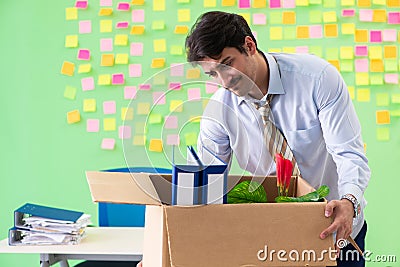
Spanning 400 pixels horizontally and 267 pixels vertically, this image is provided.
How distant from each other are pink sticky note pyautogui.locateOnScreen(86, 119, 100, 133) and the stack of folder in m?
1.05

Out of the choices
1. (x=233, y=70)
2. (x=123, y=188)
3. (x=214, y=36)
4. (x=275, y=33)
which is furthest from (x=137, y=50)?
(x=123, y=188)

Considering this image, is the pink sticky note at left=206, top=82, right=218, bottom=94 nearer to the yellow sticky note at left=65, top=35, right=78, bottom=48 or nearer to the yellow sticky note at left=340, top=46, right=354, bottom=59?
the yellow sticky note at left=340, top=46, right=354, bottom=59

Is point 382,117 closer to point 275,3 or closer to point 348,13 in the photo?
point 348,13

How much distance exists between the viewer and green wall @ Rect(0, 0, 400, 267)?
3.38 m

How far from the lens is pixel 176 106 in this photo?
1.19 metres

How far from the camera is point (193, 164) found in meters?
1.16

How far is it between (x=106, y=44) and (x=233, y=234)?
8.10 ft

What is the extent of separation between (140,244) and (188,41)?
107 cm

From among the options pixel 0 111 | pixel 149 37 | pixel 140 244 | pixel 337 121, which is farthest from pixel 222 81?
pixel 0 111

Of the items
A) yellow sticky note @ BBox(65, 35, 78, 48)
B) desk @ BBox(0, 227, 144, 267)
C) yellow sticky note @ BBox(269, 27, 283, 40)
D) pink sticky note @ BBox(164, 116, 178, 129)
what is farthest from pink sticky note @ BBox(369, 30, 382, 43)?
pink sticky note @ BBox(164, 116, 178, 129)

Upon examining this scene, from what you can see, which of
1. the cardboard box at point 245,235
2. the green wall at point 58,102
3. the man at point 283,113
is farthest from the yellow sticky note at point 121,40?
the cardboard box at point 245,235

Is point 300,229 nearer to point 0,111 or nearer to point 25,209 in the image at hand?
point 25,209

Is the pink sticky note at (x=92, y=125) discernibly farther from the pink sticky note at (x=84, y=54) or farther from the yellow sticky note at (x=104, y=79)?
the pink sticky note at (x=84, y=54)

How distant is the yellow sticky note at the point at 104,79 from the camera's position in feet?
11.3
